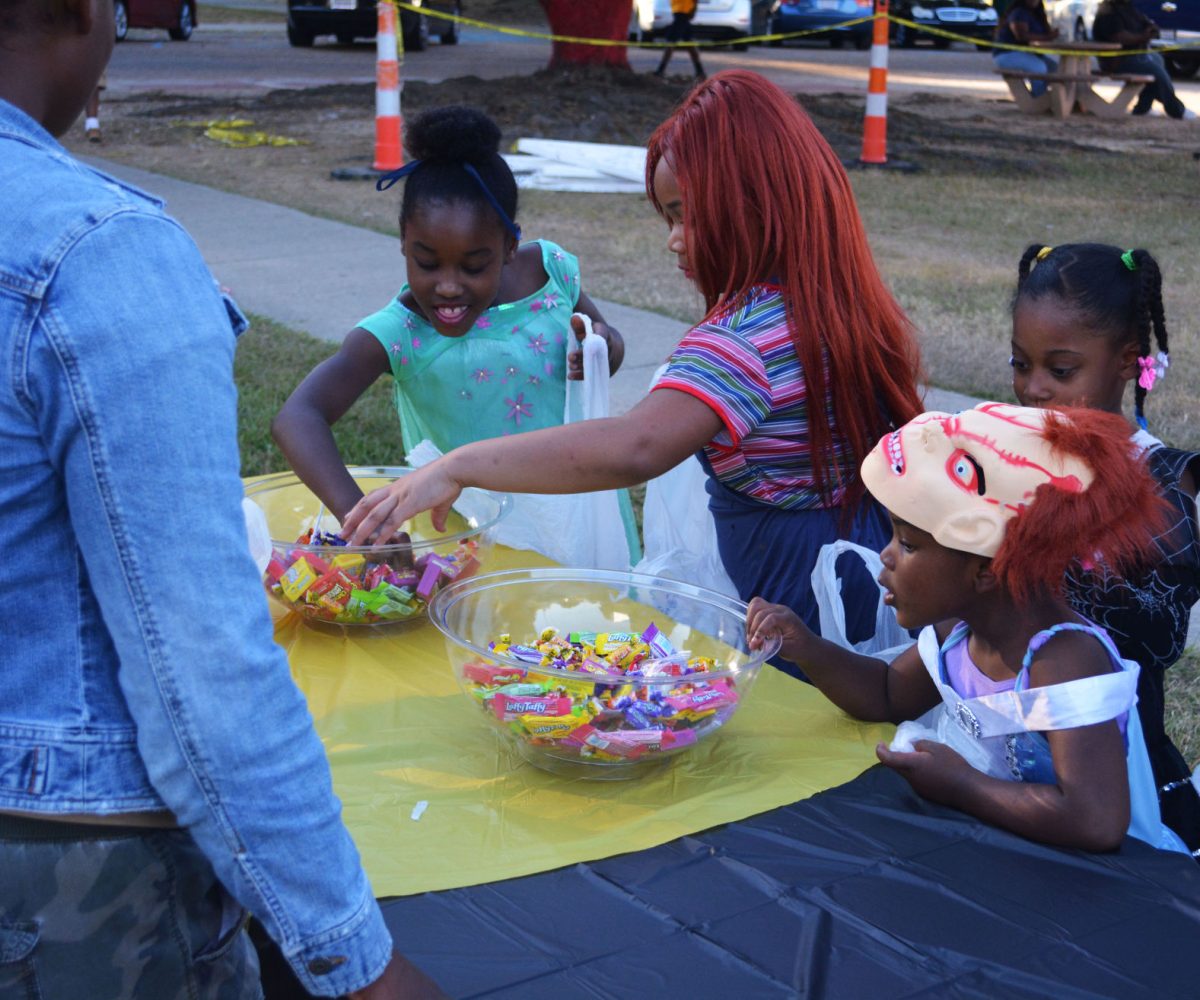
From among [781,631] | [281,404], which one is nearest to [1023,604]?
[781,631]

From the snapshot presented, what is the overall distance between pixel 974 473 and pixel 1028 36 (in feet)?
55.9

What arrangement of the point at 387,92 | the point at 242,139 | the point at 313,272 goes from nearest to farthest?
1. the point at 313,272
2. the point at 387,92
3. the point at 242,139

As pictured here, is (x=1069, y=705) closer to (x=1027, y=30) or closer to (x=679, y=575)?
→ (x=679, y=575)

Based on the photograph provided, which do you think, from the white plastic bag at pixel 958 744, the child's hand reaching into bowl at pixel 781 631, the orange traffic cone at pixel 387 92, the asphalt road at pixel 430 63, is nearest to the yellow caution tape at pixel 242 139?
the orange traffic cone at pixel 387 92

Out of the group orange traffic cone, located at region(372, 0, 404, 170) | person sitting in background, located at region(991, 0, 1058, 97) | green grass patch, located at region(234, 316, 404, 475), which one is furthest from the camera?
person sitting in background, located at region(991, 0, 1058, 97)

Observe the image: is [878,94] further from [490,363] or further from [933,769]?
[933,769]

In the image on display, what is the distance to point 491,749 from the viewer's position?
6.81 feet

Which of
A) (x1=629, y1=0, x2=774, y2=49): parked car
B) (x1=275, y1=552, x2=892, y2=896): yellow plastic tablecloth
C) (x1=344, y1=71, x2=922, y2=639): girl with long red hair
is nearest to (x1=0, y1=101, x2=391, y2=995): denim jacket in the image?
(x1=275, y1=552, x2=892, y2=896): yellow plastic tablecloth

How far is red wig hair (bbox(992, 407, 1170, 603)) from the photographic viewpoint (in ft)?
5.72

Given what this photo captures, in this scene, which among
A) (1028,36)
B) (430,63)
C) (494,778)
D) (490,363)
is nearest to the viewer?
(494,778)

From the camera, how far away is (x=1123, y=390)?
254 centimetres

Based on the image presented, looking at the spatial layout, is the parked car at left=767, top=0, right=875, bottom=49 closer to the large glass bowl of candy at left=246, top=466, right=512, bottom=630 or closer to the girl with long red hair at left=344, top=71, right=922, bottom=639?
the girl with long red hair at left=344, top=71, right=922, bottom=639

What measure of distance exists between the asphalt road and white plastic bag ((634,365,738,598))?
1568cm

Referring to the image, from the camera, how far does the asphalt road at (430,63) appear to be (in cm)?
1881
